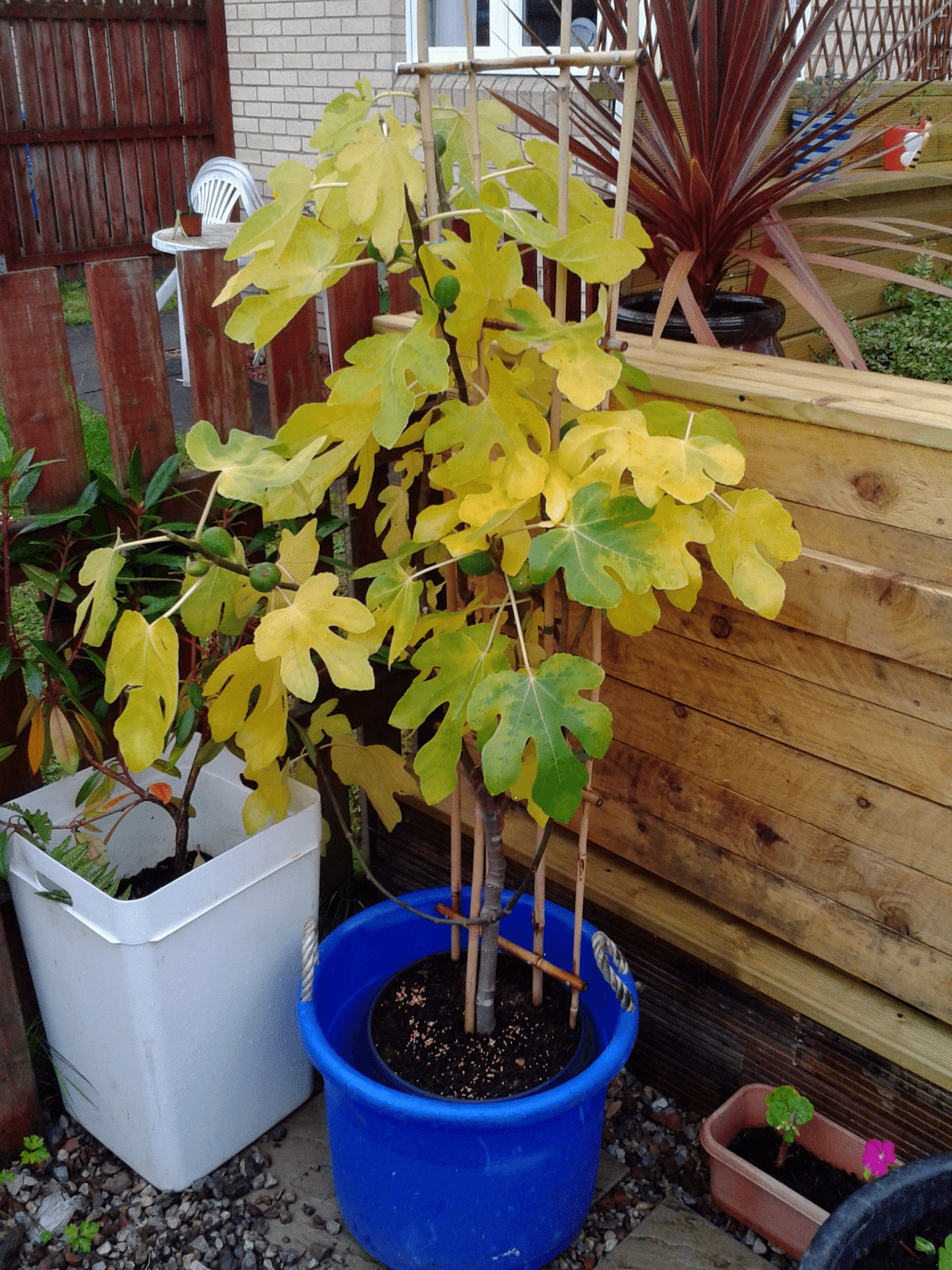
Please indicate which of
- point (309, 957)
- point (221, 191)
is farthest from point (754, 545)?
point (221, 191)

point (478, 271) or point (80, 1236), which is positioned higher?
point (478, 271)

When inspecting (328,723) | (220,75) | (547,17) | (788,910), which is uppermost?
(547,17)

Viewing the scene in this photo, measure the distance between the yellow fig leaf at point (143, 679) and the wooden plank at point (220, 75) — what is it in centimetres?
692

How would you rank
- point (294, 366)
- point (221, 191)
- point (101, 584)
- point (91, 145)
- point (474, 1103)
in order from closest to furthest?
point (101, 584) → point (474, 1103) → point (294, 366) → point (221, 191) → point (91, 145)

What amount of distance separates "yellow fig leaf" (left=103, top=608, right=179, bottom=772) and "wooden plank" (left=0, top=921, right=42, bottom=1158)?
0.71 m

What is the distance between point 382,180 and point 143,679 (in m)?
0.55

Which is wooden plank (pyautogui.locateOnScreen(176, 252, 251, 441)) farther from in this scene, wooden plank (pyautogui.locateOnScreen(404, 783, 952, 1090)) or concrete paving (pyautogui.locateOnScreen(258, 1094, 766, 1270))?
concrete paving (pyautogui.locateOnScreen(258, 1094, 766, 1270))

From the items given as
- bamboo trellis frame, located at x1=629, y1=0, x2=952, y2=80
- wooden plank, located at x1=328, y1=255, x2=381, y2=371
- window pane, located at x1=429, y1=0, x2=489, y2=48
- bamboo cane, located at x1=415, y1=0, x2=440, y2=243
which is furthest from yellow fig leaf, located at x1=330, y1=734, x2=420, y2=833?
window pane, located at x1=429, y1=0, x2=489, y2=48

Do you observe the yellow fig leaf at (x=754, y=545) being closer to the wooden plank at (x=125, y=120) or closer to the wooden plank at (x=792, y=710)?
the wooden plank at (x=792, y=710)

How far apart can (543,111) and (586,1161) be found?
4296mm

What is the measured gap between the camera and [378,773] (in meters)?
1.74

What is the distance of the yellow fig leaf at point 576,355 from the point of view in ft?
3.49

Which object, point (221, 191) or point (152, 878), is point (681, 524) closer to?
point (152, 878)

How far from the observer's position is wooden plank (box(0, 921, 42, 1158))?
165cm
